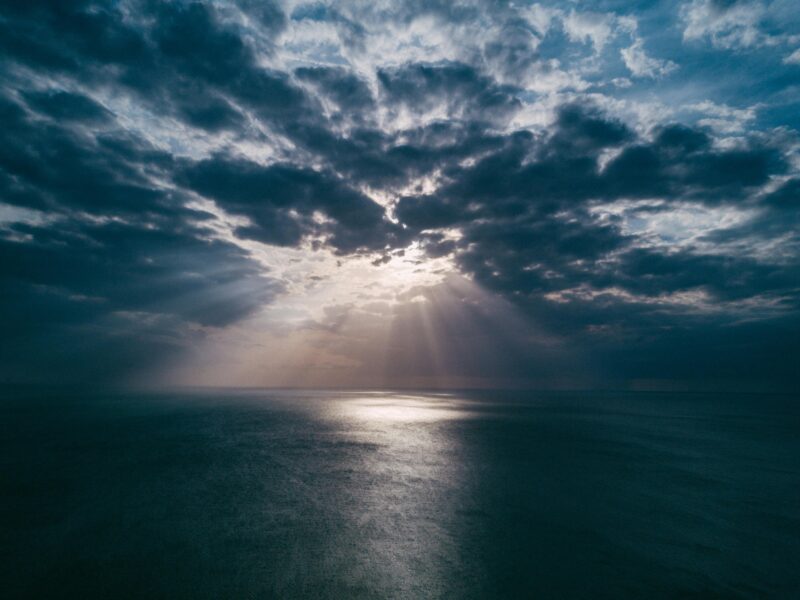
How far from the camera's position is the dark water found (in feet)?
37.2

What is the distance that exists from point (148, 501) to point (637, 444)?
47.8 metres

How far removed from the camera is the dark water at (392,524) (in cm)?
1135

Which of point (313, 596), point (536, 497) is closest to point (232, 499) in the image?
point (313, 596)

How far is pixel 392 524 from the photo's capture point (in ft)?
53.5

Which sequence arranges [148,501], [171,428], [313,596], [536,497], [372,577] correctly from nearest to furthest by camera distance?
[313,596] → [372,577] → [148,501] → [536,497] → [171,428]

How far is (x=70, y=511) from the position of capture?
1700cm

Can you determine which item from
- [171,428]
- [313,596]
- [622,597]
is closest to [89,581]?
[313,596]

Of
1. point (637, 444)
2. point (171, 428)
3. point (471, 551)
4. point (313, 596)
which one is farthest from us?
point (171, 428)

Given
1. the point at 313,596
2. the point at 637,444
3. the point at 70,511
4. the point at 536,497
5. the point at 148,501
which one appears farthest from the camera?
the point at 637,444

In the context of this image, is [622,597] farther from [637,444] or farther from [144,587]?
[637,444]

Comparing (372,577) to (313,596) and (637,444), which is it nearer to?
(313,596)

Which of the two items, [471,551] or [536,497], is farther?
[536,497]

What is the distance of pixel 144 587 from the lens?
10.8 m

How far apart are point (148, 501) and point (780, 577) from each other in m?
27.7
